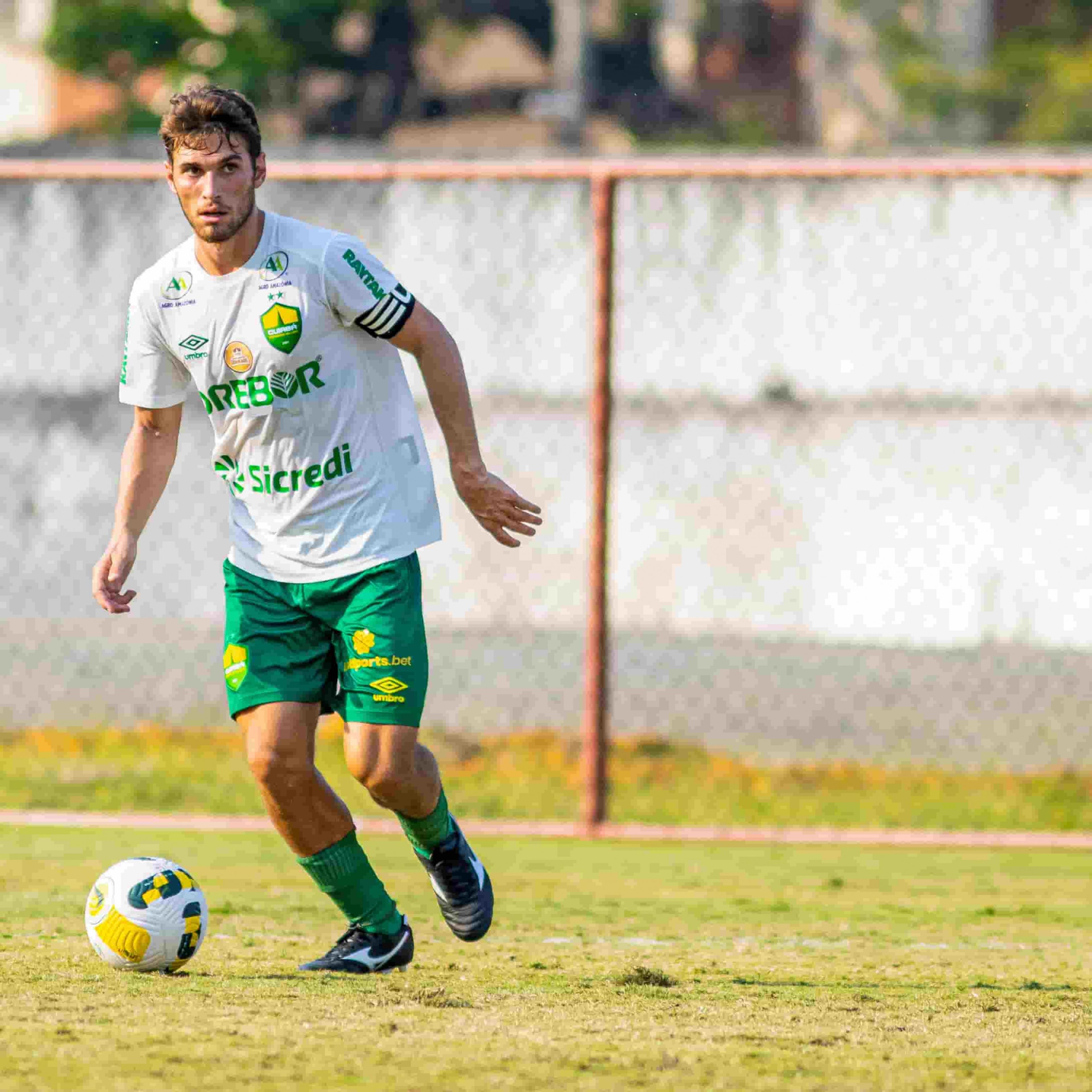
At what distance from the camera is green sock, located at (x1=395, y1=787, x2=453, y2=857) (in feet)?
15.7

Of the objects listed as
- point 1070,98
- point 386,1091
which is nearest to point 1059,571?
point 386,1091

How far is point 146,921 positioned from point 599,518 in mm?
3321

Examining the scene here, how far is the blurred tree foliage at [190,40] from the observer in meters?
22.8

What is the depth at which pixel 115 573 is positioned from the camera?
15.4 feet

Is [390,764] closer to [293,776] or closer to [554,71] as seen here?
[293,776]

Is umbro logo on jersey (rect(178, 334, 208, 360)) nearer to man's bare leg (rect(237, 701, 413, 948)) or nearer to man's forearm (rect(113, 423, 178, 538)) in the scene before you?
man's forearm (rect(113, 423, 178, 538))

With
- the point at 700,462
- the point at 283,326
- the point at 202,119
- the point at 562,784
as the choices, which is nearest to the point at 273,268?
the point at 283,326

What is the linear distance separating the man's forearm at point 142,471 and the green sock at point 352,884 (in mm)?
897

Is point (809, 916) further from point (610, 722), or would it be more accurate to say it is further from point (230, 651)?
point (610, 722)

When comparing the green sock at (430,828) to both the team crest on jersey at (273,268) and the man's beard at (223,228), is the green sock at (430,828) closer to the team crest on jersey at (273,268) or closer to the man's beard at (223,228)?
the team crest on jersey at (273,268)

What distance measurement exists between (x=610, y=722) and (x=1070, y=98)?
1805cm

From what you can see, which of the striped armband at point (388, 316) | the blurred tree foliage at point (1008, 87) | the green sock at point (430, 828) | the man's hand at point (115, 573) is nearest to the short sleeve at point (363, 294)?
the striped armband at point (388, 316)

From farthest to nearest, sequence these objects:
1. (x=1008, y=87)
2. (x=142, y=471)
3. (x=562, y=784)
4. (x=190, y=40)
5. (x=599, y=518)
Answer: (x=1008, y=87) < (x=190, y=40) < (x=562, y=784) < (x=599, y=518) < (x=142, y=471)

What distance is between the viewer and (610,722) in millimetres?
9781
